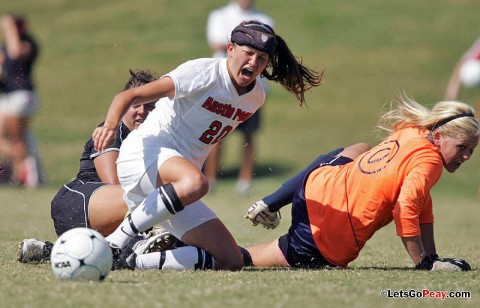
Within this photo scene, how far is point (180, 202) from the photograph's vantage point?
5.95 meters

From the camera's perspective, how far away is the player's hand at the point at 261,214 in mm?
6945

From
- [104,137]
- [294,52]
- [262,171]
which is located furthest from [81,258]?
[294,52]

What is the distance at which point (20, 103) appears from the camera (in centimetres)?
1450

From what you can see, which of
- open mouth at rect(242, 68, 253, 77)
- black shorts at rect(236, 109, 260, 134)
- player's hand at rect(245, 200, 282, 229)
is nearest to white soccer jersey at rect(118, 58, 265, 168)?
open mouth at rect(242, 68, 253, 77)

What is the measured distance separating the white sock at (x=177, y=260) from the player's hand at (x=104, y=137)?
0.92 m

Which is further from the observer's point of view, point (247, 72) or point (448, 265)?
point (247, 72)

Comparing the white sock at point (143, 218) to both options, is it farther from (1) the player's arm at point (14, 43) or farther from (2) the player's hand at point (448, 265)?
(1) the player's arm at point (14, 43)

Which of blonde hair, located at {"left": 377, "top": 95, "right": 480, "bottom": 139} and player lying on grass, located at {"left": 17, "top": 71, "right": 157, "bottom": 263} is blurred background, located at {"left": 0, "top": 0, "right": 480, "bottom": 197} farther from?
blonde hair, located at {"left": 377, "top": 95, "right": 480, "bottom": 139}

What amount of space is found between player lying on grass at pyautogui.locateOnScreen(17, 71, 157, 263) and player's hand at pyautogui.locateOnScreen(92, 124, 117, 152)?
1.02 meters

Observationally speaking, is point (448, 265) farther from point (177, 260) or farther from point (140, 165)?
point (140, 165)

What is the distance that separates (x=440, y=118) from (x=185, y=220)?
191 centimetres

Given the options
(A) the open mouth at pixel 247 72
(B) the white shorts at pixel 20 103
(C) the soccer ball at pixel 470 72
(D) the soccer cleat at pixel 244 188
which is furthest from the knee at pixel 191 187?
(B) the white shorts at pixel 20 103

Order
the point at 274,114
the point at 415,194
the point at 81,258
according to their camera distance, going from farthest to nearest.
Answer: the point at 274,114 < the point at 415,194 < the point at 81,258

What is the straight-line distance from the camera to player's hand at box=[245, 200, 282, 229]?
22.8ft
